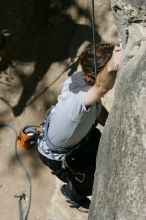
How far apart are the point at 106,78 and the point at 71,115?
1.47 feet

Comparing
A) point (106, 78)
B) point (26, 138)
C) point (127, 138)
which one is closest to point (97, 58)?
point (106, 78)

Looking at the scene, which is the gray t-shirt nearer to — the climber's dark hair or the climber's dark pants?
the climber's dark hair

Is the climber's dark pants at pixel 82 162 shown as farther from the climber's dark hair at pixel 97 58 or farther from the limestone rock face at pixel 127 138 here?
the limestone rock face at pixel 127 138

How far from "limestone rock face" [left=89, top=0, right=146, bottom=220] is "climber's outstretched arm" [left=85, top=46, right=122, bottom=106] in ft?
0.29

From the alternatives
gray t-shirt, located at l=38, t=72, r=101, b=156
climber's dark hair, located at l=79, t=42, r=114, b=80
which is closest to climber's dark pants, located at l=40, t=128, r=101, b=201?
gray t-shirt, located at l=38, t=72, r=101, b=156

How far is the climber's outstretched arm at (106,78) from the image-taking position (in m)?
2.88

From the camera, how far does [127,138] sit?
2.47 meters

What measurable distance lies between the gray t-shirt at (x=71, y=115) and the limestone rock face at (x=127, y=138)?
0.41 metres

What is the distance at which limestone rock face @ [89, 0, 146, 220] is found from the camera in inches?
94.0

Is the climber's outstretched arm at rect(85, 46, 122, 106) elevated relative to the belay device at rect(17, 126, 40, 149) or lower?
elevated

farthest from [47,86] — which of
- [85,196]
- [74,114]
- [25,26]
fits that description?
[74,114]

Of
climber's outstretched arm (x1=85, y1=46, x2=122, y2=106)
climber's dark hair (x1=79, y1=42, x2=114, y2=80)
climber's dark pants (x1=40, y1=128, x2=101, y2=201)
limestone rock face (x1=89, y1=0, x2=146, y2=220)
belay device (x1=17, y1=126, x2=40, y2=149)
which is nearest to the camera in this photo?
limestone rock face (x1=89, y1=0, x2=146, y2=220)

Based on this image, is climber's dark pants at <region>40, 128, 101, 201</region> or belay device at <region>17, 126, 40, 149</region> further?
belay device at <region>17, 126, 40, 149</region>

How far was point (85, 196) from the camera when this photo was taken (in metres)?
4.48
